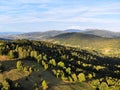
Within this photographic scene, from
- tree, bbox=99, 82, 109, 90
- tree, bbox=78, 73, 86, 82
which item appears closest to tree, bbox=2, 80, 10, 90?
tree, bbox=78, 73, 86, 82

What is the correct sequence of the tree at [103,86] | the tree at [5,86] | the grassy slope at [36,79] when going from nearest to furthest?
the tree at [5,86] < the grassy slope at [36,79] < the tree at [103,86]

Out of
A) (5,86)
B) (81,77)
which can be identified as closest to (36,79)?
(5,86)

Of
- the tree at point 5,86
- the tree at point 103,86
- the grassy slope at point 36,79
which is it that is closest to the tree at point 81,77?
the grassy slope at point 36,79

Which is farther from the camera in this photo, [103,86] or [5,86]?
[103,86]

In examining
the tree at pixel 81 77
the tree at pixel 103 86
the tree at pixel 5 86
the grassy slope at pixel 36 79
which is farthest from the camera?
the tree at pixel 81 77

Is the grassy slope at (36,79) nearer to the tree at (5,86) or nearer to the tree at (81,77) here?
the tree at (81,77)

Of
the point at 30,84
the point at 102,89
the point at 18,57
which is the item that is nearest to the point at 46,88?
the point at 30,84

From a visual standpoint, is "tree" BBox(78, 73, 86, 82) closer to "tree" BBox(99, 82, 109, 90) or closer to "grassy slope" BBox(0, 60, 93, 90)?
"grassy slope" BBox(0, 60, 93, 90)

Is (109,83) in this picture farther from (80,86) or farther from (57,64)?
(57,64)

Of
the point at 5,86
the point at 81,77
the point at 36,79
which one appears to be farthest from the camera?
the point at 81,77

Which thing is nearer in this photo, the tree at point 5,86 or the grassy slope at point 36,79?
the tree at point 5,86

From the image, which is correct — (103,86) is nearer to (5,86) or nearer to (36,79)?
(36,79)
